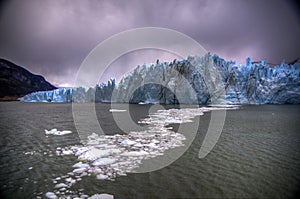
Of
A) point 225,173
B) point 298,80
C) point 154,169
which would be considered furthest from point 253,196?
point 298,80

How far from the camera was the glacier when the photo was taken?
2418 inches

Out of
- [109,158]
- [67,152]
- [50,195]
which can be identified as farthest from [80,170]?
[67,152]

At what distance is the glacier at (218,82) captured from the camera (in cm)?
6141

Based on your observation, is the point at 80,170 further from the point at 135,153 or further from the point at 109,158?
the point at 135,153

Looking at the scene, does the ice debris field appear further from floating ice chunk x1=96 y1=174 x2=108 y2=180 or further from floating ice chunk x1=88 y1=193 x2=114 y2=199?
floating ice chunk x1=88 y1=193 x2=114 y2=199

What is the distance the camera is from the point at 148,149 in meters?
9.70

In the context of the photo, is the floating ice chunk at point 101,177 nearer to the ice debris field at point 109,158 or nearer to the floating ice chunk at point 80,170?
the ice debris field at point 109,158

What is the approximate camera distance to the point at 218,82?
63438 millimetres

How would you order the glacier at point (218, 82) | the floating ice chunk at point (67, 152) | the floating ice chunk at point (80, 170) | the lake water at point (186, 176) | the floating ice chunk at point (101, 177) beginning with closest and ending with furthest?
the lake water at point (186, 176) < the floating ice chunk at point (101, 177) < the floating ice chunk at point (80, 170) < the floating ice chunk at point (67, 152) < the glacier at point (218, 82)

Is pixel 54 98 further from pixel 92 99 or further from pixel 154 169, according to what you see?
pixel 154 169

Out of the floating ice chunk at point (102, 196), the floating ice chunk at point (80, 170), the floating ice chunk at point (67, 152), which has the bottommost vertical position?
the floating ice chunk at point (67, 152)

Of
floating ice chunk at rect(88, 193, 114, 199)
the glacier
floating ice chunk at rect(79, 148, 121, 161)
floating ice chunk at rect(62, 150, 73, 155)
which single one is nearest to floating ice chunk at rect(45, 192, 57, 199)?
floating ice chunk at rect(88, 193, 114, 199)

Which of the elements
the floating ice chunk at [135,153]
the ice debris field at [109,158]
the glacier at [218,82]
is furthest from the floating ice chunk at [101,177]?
the glacier at [218,82]

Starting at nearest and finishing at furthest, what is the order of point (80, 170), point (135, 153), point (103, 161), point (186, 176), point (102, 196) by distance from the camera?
point (102, 196) < point (186, 176) < point (80, 170) < point (103, 161) < point (135, 153)
